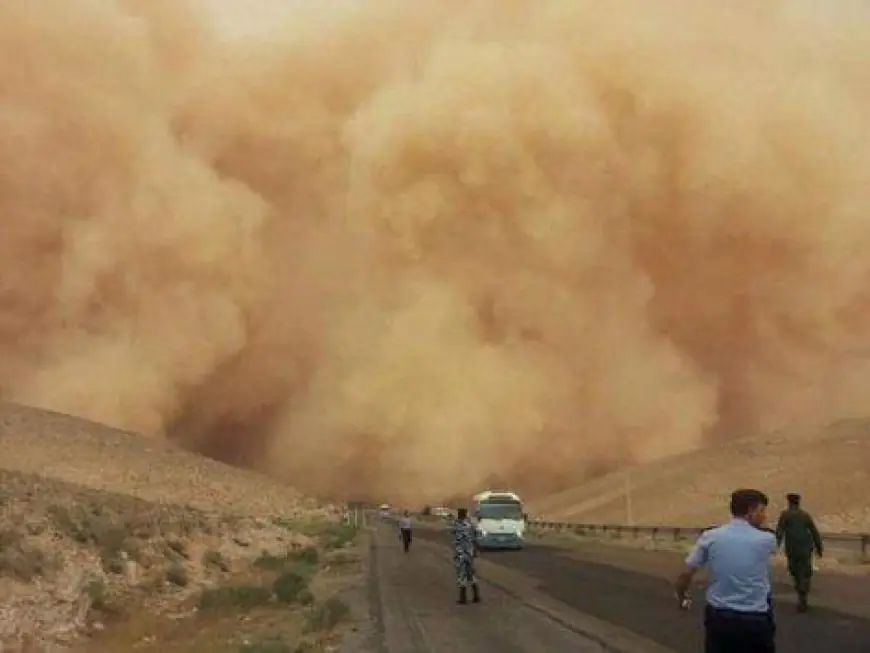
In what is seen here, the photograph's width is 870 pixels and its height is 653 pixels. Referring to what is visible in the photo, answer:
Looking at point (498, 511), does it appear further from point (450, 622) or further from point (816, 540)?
point (816, 540)

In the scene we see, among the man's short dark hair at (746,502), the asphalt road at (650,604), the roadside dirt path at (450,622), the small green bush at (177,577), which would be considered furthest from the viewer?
the small green bush at (177,577)

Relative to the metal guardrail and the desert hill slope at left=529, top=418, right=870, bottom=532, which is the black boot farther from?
the desert hill slope at left=529, top=418, right=870, bottom=532

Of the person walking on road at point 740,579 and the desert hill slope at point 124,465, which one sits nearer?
the person walking on road at point 740,579

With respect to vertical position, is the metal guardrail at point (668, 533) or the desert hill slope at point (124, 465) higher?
the desert hill slope at point (124, 465)

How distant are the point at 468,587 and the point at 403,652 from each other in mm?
7417

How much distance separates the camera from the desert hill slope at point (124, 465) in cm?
4147

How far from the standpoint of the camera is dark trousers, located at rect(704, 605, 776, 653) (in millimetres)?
5379

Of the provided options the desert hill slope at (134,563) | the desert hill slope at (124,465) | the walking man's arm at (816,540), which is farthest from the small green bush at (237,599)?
the desert hill slope at (124,465)

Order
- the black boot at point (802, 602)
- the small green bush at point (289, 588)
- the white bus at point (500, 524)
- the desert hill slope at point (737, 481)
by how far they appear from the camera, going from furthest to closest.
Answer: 1. the desert hill slope at point (737, 481)
2. the white bus at point (500, 524)
3. the small green bush at point (289, 588)
4. the black boot at point (802, 602)

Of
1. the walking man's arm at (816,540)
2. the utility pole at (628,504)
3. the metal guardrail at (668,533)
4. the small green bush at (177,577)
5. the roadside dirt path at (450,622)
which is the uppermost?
the utility pole at (628,504)

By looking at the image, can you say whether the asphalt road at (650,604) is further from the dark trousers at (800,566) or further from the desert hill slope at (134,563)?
the desert hill slope at (134,563)

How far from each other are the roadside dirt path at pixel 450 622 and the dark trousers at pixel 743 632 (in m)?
5.67

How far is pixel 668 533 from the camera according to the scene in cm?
3353

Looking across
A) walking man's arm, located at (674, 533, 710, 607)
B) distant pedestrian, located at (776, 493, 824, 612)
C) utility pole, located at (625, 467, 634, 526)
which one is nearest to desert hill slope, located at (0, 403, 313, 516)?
utility pole, located at (625, 467, 634, 526)
